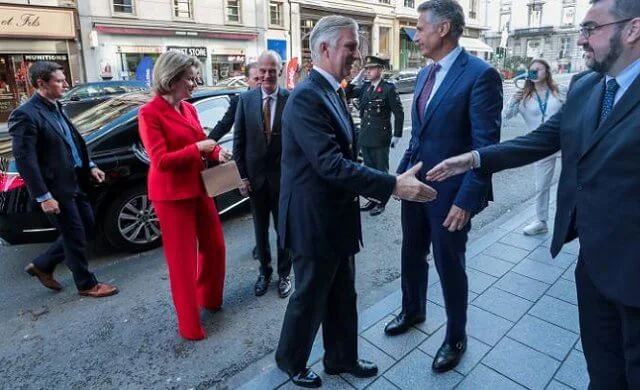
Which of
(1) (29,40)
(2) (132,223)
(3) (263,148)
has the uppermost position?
(1) (29,40)

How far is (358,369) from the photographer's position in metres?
2.57

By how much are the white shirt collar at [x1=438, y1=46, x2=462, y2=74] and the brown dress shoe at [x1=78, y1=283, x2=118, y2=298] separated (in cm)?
310

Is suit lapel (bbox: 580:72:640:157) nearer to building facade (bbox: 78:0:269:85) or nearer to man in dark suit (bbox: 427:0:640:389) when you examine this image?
man in dark suit (bbox: 427:0:640:389)

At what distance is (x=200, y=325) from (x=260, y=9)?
25.3 metres

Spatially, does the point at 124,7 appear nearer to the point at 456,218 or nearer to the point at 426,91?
the point at 426,91

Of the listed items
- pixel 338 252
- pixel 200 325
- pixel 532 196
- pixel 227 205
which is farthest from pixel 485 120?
pixel 532 196

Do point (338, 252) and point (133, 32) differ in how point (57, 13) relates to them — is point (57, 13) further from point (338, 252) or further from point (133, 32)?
point (338, 252)

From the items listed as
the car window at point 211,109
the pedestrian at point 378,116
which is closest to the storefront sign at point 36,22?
the car window at point 211,109

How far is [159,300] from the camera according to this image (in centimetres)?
362

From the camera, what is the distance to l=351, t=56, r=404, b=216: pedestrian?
5.71m

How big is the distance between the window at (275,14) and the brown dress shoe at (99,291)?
25.2 metres

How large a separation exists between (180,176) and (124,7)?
69.5 feet

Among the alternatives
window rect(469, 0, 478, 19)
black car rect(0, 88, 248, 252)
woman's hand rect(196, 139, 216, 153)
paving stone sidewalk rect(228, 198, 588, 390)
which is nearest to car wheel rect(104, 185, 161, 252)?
black car rect(0, 88, 248, 252)

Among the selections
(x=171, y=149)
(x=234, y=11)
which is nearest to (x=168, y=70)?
(x=171, y=149)
